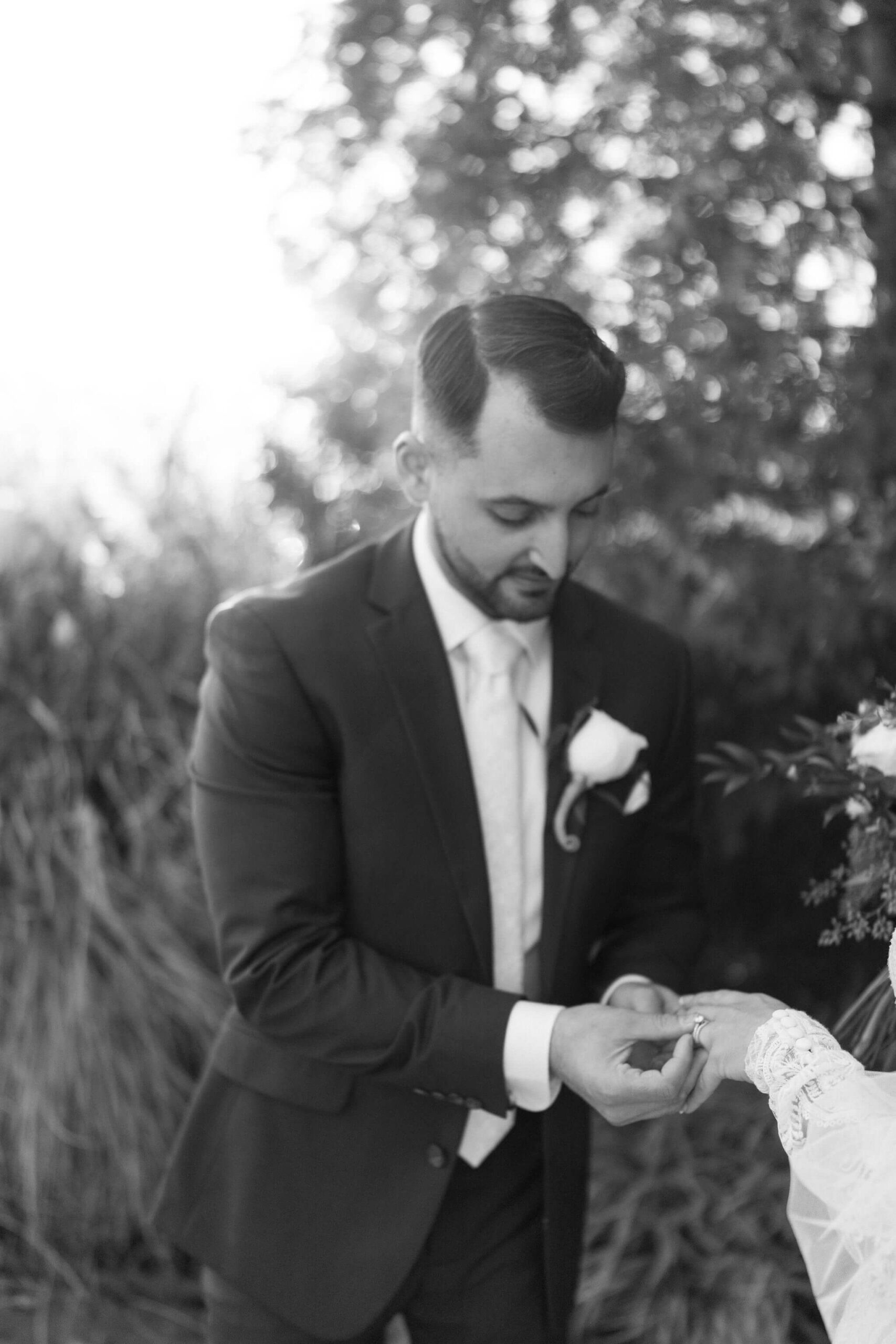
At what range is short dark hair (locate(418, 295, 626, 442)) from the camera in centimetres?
221

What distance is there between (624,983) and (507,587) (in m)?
0.75

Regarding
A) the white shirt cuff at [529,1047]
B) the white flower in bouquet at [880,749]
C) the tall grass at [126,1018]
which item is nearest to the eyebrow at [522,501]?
the white flower in bouquet at [880,749]

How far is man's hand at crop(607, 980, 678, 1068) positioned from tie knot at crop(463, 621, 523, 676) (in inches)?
23.9

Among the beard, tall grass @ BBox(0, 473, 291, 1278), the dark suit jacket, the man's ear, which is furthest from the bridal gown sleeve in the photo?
tall grass @ BBox(0, 473, 291, 1278)

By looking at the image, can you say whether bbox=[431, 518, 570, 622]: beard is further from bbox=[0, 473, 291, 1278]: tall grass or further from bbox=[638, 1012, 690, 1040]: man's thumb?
bbox=[0, 473, 291, 1278]: tall grass

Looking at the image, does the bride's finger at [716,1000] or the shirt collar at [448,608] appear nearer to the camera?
the bride's finger at [716,1000]

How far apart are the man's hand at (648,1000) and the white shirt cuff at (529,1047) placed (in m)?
0.13

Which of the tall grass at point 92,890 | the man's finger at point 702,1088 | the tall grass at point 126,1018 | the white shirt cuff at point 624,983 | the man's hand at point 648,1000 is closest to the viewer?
the man's finger at point 702,1088

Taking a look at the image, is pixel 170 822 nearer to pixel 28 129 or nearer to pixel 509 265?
pixel 509 265

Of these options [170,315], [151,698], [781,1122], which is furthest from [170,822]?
[781,1122]

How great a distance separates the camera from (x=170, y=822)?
3.95 m

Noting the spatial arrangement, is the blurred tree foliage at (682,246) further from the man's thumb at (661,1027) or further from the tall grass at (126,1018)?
the man's thumb at (661,1027)

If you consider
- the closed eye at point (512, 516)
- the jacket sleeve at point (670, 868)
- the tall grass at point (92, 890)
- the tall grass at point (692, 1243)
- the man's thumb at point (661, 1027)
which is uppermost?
the closed eye at point (512, 516)

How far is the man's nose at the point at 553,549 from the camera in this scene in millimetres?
2248
